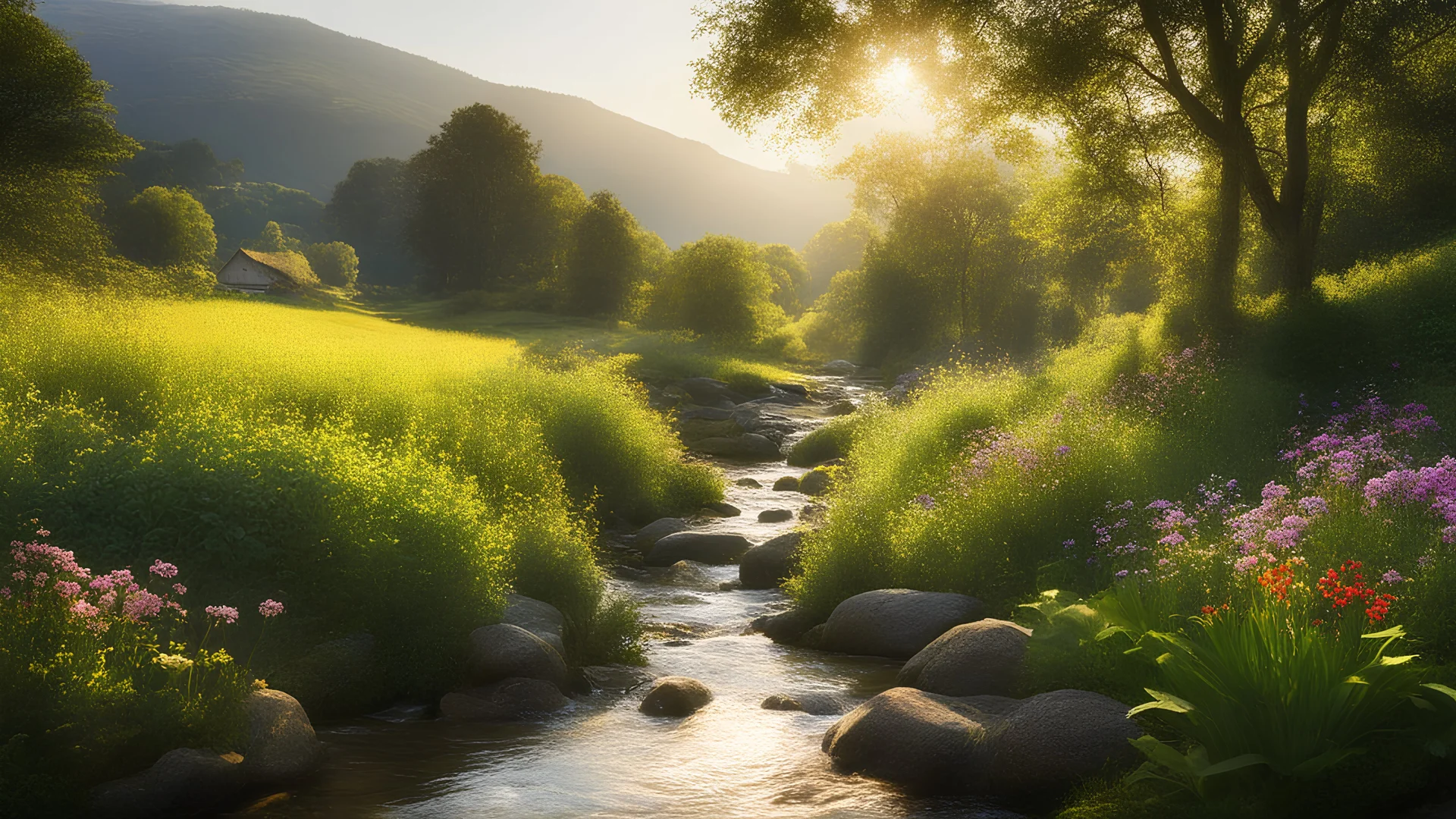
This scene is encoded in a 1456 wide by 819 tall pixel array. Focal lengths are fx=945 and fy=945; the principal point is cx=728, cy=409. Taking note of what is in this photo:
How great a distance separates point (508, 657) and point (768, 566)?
6.74 m

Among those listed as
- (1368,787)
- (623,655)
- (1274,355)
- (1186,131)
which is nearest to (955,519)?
(623,655)

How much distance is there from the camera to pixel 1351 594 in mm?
6176

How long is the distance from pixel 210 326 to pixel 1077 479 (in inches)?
788

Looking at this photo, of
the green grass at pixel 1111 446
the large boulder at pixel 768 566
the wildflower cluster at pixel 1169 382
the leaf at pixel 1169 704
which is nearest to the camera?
the leaf at pixel 1169 704

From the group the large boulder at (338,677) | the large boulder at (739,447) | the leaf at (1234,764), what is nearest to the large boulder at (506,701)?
the large boulder at (338,677)

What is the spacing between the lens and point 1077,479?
42.4ft

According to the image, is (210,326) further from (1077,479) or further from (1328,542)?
(1328,542)

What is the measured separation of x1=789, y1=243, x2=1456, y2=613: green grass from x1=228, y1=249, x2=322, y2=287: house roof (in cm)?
7633

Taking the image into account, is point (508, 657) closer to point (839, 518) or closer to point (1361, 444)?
point (839, 518)

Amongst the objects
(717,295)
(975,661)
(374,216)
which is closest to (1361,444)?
(975,661)

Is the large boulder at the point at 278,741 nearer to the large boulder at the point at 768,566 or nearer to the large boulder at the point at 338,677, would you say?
the large boulder at the point at 338,677

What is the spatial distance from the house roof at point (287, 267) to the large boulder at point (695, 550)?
243 feet

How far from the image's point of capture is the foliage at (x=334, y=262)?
366ft

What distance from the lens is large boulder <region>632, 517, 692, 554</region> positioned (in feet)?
62.2
